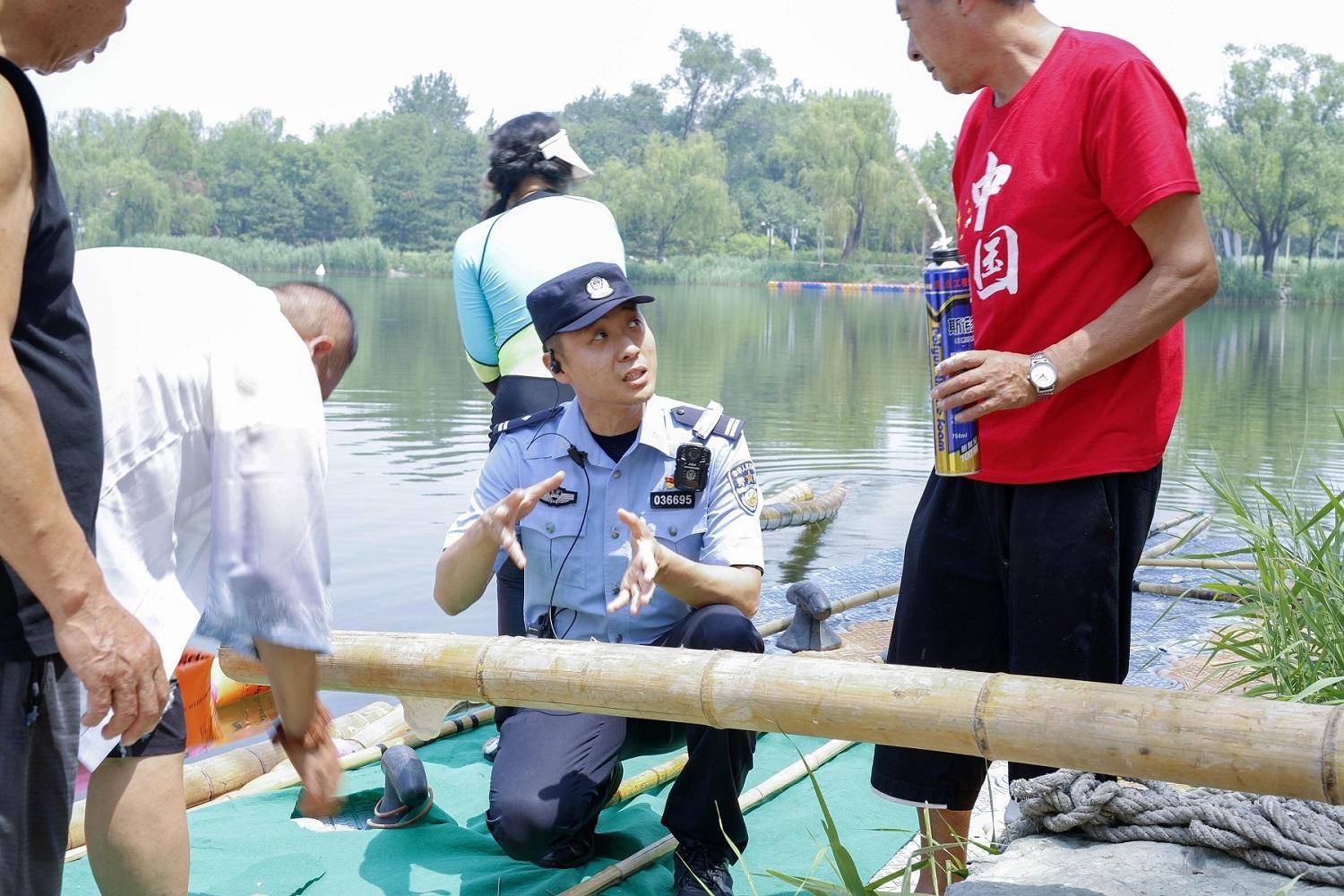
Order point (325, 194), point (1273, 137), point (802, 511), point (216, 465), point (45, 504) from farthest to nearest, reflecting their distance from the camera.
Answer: point (325, 194) → point (1273, 137) → point (802, 511) → point (216, 465) → point (45, 504)

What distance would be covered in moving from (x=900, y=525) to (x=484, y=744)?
20.1 ft

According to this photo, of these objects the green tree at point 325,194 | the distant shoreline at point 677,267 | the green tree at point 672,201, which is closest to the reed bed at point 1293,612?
the distant shoreline at point 677,267

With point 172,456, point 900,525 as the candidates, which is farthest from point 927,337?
point 900,525

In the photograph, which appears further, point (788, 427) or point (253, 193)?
point (253, 193)

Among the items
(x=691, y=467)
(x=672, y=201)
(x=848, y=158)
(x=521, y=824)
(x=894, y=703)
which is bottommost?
(x=521, y=824)

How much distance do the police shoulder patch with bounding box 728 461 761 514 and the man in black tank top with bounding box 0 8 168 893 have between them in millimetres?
1559

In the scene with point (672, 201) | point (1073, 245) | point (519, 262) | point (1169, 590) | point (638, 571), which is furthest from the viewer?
point (672, 201)

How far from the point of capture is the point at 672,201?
2972 inches

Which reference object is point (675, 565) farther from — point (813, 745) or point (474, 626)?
point (474, 626)

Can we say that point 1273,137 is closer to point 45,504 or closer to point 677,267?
point 677,267

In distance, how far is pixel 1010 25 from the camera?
2535mm

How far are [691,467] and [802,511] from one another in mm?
5741

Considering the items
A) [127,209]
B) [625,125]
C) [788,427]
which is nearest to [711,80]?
[625,125]

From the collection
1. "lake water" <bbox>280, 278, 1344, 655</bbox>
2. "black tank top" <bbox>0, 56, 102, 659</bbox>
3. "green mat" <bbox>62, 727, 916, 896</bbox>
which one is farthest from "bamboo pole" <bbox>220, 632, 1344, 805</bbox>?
"lake water" <bbox>280, 278, 1344, 655</bbox>
